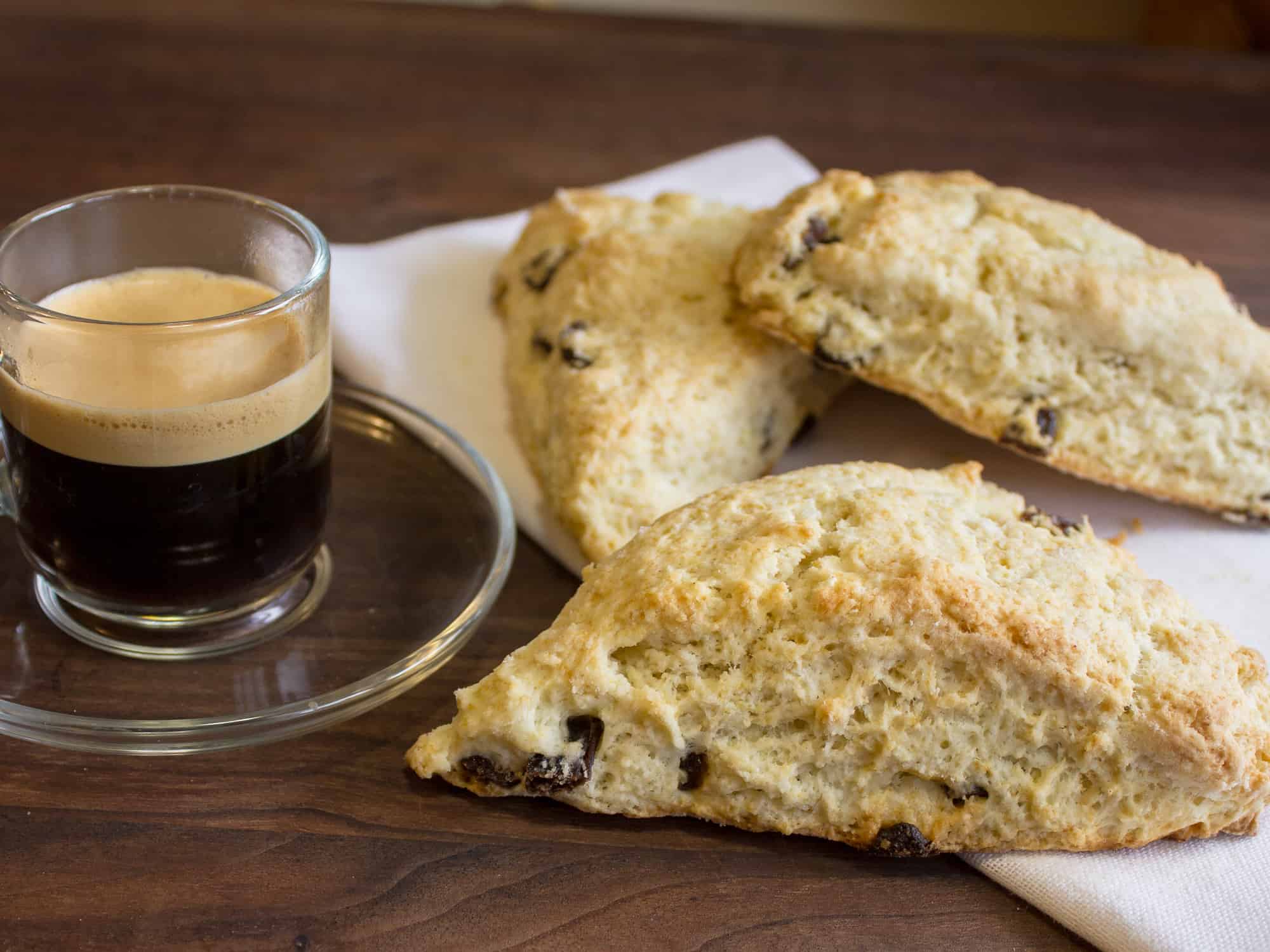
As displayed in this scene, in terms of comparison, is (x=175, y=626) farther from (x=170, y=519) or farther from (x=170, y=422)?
(x=170, y=422)

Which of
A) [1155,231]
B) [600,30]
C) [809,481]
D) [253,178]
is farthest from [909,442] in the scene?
[600,30]

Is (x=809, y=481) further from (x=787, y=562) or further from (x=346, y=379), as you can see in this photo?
(x=346, y=379)

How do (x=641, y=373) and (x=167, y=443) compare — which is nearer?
(x=167, y=443)

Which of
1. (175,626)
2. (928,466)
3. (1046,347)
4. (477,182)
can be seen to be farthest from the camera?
(477,182)

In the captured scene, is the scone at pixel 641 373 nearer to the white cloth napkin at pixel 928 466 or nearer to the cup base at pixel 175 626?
the white cloth napkin at pixel 928 466

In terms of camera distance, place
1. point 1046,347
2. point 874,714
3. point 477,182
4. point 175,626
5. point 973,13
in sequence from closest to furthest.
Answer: point 874,714
point 175,626
point 1046,347
point 477,182
point 973,13

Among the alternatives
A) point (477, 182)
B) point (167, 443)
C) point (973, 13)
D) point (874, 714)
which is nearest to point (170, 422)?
point (167, 443)

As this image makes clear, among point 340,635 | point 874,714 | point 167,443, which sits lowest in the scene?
point 340,635

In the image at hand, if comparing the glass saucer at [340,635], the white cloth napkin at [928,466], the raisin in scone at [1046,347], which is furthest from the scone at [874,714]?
the raisin in scone at [1046,347]
